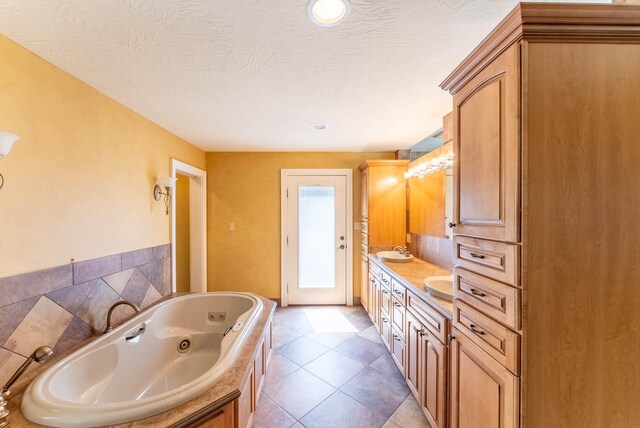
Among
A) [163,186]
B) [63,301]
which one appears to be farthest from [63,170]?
[163,186]

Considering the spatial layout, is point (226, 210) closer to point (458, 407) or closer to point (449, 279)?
point (449, 279)

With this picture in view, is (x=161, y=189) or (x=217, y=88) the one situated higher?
(x=217, y=88)

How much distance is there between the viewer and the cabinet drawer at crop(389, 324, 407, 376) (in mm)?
2044

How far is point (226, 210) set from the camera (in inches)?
143

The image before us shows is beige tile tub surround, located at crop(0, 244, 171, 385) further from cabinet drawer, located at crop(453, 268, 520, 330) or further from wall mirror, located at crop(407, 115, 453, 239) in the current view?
wall mirror, located at crop(407, 115, 453, 239)

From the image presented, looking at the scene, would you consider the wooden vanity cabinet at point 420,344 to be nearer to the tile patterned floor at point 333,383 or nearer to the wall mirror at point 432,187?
the tile patterned floor at point 333,383

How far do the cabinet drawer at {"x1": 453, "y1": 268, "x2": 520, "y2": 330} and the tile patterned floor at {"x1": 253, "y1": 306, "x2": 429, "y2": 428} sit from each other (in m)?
1.16

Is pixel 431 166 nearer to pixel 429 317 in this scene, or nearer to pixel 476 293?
pixel 429 317

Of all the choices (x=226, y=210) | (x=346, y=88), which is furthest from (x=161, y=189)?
(x=346, y=88)

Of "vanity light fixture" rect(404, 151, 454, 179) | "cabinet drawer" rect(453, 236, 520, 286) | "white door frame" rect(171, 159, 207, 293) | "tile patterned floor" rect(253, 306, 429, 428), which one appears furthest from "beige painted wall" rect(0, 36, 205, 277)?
"vanity light fixture" rect(404, 151, 454, 179)

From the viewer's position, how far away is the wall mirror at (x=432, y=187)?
7.55 feet

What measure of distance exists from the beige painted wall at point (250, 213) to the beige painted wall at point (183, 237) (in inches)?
16.6

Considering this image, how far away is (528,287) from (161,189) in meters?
2.93

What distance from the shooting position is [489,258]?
1.04m
